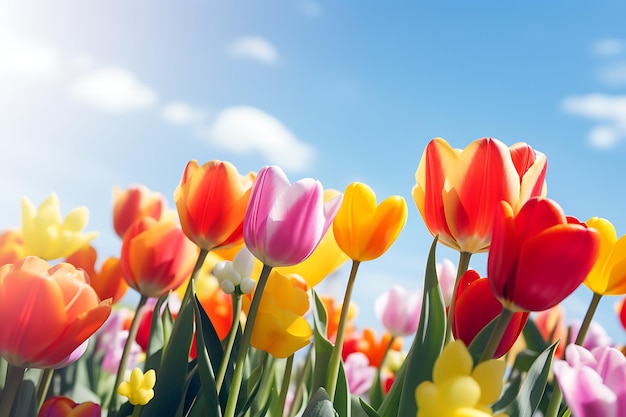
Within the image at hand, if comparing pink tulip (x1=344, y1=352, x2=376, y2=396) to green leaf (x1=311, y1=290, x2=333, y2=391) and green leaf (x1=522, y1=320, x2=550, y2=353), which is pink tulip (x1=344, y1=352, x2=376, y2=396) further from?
green leaf (x1=311, y1=290, x2=333, y2=391)

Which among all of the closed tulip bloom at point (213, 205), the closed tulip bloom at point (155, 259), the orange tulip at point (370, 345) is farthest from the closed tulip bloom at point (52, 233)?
the orange tulip at point (370, 345)

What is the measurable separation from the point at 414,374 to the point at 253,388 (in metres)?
0.28

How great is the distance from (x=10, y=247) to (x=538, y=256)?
1.00 meters

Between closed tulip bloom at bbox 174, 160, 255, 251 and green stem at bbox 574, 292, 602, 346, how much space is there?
0.45 m

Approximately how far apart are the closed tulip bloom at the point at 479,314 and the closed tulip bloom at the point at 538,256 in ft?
0.38

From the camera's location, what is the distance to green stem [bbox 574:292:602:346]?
833 millimetres

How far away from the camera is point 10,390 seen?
72cm

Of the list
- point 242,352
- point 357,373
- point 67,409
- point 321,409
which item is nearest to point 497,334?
point 321,409

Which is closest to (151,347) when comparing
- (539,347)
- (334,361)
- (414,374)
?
(334,361)

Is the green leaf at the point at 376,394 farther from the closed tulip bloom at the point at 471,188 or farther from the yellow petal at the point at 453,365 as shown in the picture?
the yellow petal at the point at 453,365

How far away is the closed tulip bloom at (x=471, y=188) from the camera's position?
77cm

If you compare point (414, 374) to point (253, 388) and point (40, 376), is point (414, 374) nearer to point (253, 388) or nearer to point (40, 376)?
point (253, 388)

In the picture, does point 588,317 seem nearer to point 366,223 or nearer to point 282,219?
point 366,223

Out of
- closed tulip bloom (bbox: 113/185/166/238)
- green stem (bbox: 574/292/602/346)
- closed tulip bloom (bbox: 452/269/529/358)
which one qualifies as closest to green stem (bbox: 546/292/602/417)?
green stem (bbox: 574/292/602/346)
